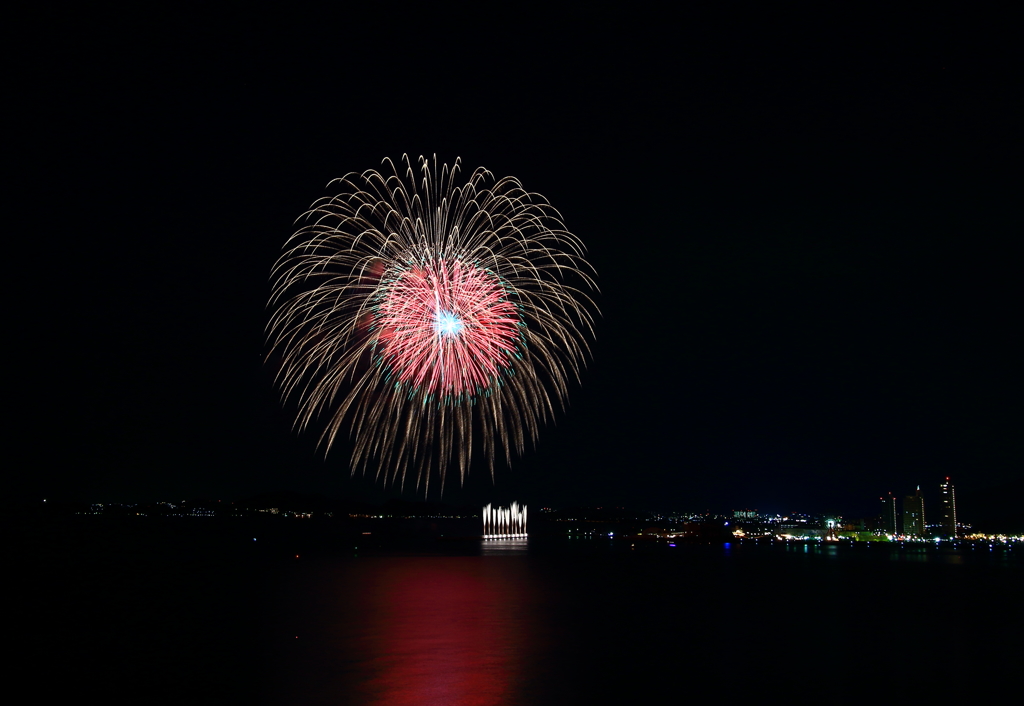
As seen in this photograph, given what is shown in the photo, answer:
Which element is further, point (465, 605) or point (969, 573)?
point (969, 573)

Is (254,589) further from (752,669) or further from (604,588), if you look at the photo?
(752,669)

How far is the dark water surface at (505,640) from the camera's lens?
1925cm

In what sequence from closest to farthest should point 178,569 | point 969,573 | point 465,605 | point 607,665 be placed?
1. point 607,665
2. point 465,605
3. point 178,569
4. point 969,573

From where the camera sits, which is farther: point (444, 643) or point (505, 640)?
point (505, 640)

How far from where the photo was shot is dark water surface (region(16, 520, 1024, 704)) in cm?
1925

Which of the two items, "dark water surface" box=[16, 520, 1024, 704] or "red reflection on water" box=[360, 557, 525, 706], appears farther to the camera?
"dark water surface" box=[16, 520, 1024, 704]

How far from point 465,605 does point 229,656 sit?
15179 mm

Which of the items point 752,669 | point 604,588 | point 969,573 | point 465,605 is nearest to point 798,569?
point 969,573

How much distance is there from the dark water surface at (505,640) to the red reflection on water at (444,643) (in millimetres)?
101

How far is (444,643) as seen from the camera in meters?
25.2

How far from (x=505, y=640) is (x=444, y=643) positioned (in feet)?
6.59

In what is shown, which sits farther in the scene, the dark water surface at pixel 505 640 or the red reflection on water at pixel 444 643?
the dark water surface at pixel 505 640

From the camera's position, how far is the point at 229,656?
902 inches

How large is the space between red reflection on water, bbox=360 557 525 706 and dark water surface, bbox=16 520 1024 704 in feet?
0.33
